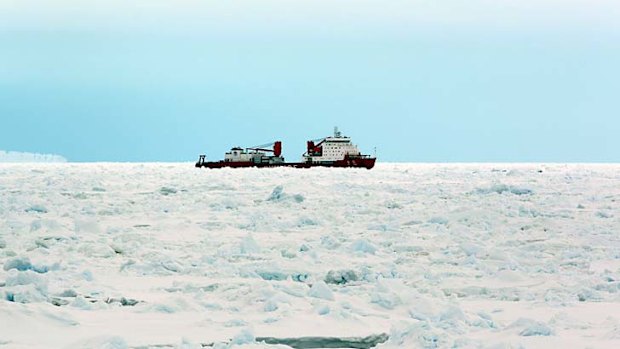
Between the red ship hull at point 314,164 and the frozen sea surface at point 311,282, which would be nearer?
the frozen sea surface at point 311,282

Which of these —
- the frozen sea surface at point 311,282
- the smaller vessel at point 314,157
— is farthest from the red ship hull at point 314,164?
the frozen sea surface at point 311,282

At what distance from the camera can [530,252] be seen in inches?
371

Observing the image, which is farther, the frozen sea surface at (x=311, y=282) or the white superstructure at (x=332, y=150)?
the white superstructure at (x=332, y=150)

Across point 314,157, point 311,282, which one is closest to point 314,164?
point 314,157

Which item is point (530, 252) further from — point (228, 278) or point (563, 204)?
point (563, 204)

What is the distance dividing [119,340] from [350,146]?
67868 mm

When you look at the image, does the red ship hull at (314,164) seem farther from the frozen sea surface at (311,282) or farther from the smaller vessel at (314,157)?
the frozen sea surface at (311,282)

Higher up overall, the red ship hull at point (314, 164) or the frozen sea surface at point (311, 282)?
the red ship hull at point (314, 164)

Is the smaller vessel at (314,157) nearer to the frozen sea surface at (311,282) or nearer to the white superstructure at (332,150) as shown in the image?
the white superstructure at (332,150)

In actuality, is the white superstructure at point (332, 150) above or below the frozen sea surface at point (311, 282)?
above

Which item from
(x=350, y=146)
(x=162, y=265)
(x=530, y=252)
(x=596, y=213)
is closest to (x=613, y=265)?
(x=530, y=252)

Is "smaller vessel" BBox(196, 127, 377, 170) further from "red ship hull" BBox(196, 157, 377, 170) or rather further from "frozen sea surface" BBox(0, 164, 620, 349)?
"frozen sea surface" BBox(0, 164, 620, 349)

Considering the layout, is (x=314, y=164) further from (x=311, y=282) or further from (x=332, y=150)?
(x=311, y=282)

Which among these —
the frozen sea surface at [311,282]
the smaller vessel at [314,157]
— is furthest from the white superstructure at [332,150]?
the frozen sea surface at [311,282]
